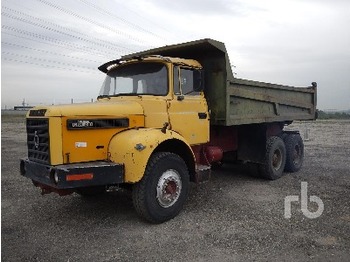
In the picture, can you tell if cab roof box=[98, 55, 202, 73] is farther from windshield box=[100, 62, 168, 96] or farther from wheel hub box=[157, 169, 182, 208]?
wheel hub box=[157, 169, 182, 208]

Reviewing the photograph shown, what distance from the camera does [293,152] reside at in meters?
9.11

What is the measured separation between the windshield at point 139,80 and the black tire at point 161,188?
1201mm

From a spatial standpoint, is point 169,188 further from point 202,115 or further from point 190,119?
point 202,115

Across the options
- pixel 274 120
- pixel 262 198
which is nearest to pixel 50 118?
pixel 262 198

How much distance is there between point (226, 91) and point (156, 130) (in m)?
1.94

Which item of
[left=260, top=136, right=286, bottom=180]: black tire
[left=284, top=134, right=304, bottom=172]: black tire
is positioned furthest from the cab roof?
[left=284, top=134, right=304, bottom=172]: black tire

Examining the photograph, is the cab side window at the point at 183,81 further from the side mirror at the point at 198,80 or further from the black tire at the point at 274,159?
the black tire at the point at 274,159

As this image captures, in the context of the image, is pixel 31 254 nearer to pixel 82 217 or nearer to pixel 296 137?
pixel 82 217

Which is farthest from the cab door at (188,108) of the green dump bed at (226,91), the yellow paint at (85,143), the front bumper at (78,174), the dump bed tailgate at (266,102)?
the front bumper at (78,174)

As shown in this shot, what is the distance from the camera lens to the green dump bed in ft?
21.3

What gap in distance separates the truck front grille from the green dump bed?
309 cm

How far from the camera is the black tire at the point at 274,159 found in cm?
803

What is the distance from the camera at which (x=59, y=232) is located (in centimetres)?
488

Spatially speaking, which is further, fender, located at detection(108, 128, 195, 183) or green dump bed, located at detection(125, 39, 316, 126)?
green dump bed, located at detection(125, 39, 316, 126)
